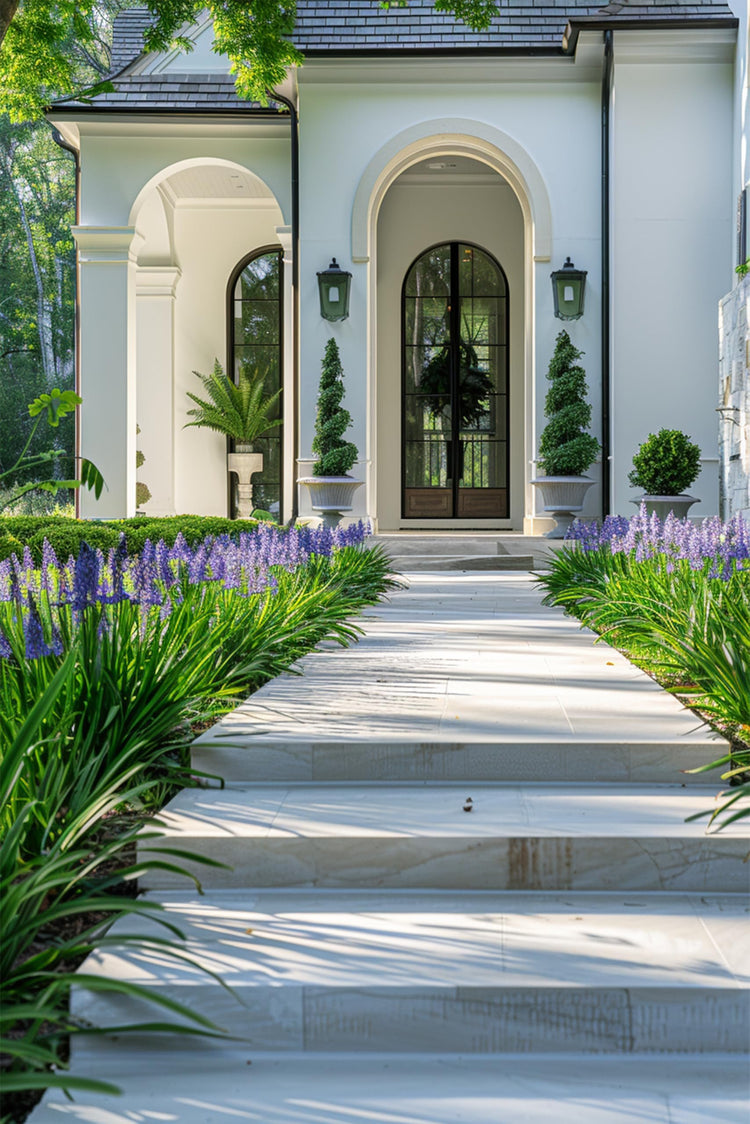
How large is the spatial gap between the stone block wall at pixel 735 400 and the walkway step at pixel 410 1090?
7637 millimetres

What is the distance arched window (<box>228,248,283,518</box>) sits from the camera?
1694cm

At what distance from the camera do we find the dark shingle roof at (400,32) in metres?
12.3

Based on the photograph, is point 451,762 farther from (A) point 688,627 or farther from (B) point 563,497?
(B) point 563,497

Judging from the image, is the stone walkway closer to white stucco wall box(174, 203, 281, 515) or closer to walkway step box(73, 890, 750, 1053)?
walkway step box(73, 890, 750, 1053)

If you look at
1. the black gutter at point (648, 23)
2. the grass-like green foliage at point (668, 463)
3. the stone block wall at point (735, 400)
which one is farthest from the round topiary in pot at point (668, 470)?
the black gutter at point (648, 23)

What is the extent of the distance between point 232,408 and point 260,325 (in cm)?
180

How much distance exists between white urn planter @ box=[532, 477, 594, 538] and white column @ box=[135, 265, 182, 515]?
6215 millimetres

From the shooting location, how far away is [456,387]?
15430 mm

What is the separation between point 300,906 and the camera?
8.96 feet

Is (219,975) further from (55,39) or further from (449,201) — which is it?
→ (449,201)

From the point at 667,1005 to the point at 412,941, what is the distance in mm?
565

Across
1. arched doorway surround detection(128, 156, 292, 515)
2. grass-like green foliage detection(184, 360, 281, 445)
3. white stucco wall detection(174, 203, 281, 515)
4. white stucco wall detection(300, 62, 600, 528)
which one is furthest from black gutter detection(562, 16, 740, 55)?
grass-like green foliage detection(184, 360, 281, 445)

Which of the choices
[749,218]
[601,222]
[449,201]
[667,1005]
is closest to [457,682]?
[667,1005]

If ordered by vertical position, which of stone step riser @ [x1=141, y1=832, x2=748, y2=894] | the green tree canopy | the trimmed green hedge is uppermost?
the green tree canopy
